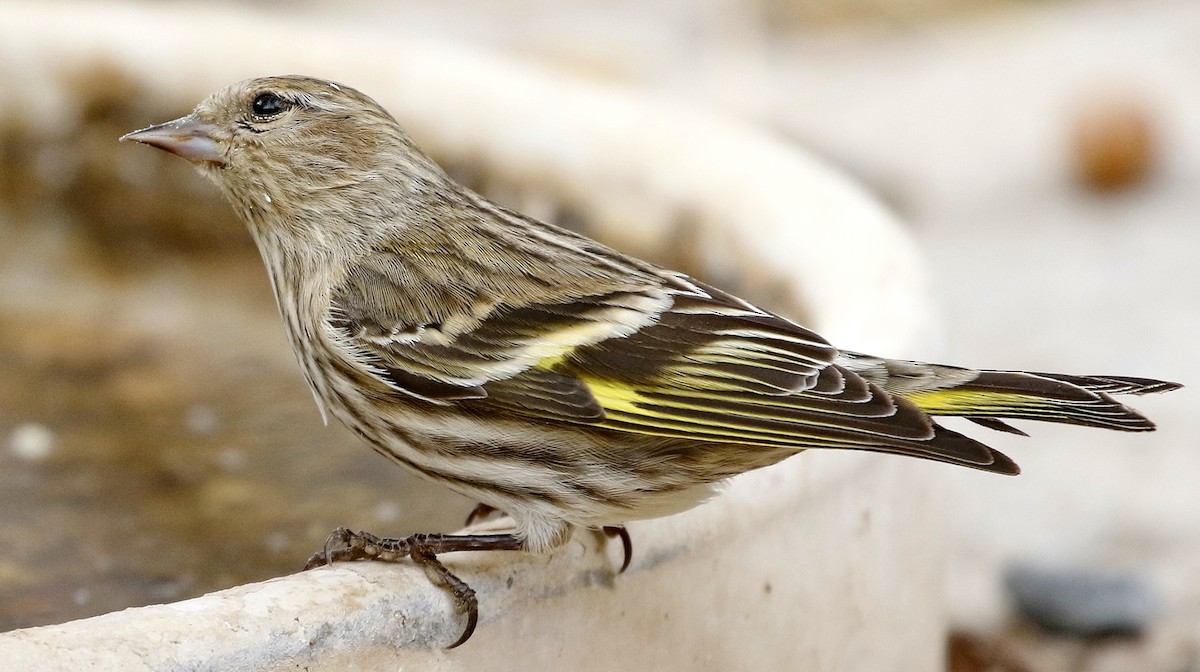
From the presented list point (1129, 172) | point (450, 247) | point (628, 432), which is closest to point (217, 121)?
point (450, 247)

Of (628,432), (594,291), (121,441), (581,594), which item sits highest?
(594,291)

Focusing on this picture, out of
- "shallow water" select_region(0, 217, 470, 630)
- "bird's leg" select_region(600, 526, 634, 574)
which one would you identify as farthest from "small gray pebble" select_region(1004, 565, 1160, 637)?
"bird's leg" select_region(600, 526, 634, 574)

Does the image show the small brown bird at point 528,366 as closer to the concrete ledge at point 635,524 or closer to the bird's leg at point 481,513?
the concrete ledge at point 635,524

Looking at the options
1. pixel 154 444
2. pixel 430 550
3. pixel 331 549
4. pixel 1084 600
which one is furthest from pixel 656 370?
pixel 1084 600

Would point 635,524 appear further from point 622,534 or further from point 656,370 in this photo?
point 656,370

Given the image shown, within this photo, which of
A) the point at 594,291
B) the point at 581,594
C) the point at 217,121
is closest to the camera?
the point at 581,594

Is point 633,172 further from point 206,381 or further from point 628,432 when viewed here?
point 628,432
